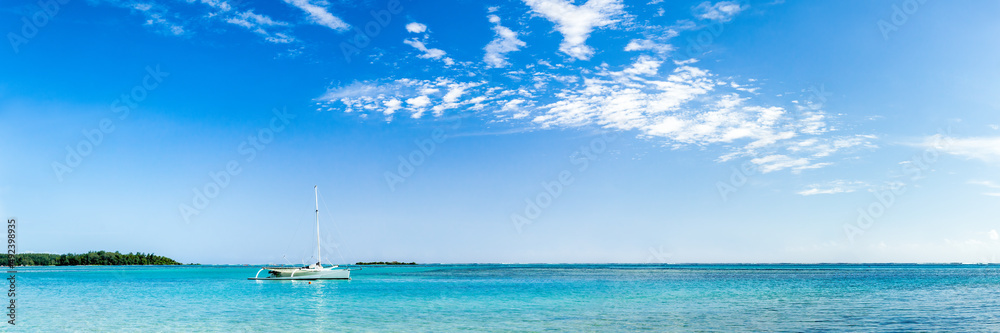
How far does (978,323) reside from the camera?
27.1 metres

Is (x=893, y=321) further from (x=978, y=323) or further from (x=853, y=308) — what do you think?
(x=853, y=308)

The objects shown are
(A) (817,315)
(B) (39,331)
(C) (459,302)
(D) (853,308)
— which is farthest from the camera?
(C) (459,302)

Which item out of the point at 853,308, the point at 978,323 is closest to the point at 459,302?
the point at 853,308

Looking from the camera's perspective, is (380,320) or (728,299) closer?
(380,320)

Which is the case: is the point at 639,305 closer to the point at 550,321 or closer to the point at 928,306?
the point at 550,321

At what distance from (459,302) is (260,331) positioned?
16554 millimetres

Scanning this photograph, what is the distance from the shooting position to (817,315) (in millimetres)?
30203

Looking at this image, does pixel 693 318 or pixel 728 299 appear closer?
pixel 693 318

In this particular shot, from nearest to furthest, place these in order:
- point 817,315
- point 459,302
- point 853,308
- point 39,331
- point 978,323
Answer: point 39,331, point 978,323, point 817,315, point 853,308, point 459,302

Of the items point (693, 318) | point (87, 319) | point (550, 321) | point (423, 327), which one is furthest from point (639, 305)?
point (87, 319)

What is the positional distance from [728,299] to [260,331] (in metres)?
30.7

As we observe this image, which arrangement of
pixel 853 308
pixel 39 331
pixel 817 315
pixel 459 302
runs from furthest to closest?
pixel 459 302
pixel 853 308
pixel 817 315
pixel 39 331

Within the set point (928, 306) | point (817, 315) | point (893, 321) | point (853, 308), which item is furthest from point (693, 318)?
point (928, 306)

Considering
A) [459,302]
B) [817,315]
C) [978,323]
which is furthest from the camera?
[459,302]
